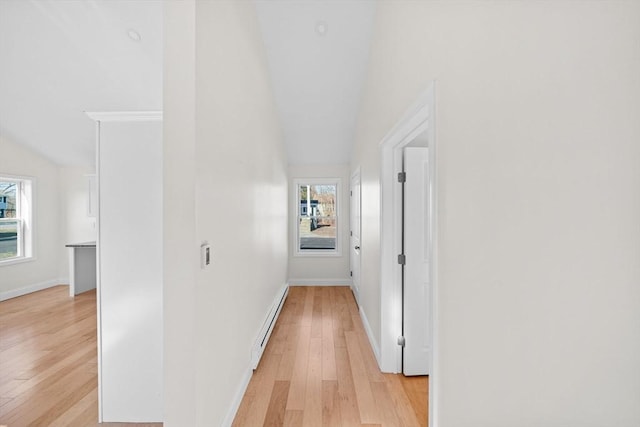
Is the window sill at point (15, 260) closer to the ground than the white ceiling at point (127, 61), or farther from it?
closer to the ground

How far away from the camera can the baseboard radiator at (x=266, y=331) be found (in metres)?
2.47

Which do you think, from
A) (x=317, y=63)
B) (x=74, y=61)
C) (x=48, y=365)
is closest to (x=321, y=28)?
(x=317, y=63)

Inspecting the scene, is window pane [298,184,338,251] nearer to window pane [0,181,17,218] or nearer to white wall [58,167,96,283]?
white wall [58,167,96,283]

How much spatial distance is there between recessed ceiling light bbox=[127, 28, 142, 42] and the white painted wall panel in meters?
1.41

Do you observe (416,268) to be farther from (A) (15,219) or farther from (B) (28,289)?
(A) (15,219)

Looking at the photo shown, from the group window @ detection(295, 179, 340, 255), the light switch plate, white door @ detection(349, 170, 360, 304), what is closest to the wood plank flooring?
white door @ detection(349, 170, 360, 304)

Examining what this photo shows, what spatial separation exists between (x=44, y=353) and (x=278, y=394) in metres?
2.47

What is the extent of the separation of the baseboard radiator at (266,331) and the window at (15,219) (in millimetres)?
4632

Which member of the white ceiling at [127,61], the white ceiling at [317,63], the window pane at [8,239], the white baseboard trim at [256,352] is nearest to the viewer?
the white baseboard trim at [256,352]

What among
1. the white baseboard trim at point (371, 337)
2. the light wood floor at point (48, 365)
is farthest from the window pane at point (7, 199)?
the white baseboard trim at point (371, 337)

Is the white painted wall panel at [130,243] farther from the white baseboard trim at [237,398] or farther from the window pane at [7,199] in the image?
the window pane at [7,199]

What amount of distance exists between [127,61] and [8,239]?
14.2ft

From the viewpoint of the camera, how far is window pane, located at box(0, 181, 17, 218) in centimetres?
486

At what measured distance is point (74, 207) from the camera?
555 cm
